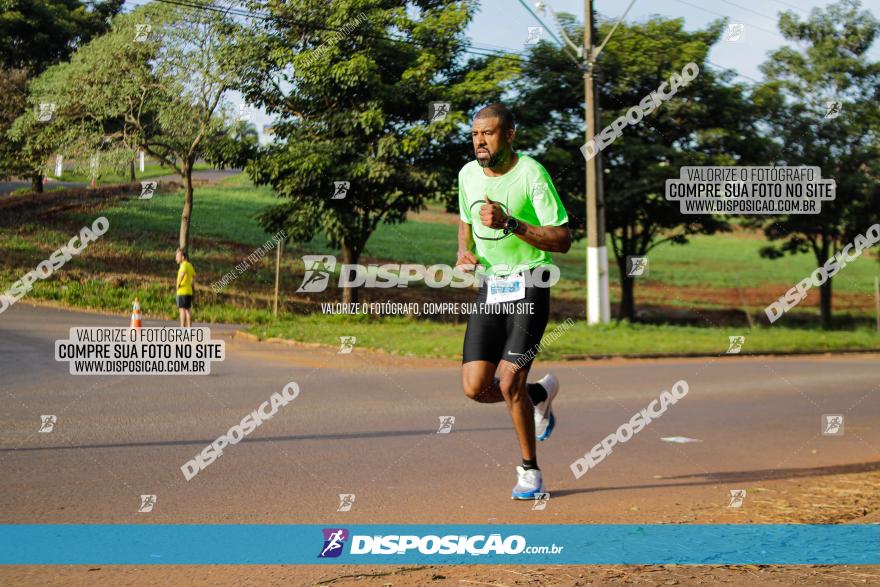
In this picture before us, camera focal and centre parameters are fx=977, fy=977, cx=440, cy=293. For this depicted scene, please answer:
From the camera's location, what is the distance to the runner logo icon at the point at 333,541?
445 centimetres

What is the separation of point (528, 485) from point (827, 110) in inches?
1124

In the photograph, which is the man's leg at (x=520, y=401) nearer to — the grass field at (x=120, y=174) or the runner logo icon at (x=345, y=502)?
the runner logo icon at (x=345, y=502)

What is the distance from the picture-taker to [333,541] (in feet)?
15.1

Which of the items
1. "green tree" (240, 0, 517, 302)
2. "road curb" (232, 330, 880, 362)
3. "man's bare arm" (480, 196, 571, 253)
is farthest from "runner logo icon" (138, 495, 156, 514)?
"green tree" (240, 0, 517, 302)

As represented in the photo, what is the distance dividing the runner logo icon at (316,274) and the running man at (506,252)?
2252 centimetres

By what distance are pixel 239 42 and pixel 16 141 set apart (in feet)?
26.1

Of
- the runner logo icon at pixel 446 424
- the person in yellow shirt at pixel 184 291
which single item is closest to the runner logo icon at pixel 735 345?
the person in yellow shirt at pixel 184 291

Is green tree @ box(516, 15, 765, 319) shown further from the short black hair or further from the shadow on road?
the short black hair

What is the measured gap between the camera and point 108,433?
26.4 ft

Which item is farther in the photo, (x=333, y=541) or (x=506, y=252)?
(x=506, y=252)

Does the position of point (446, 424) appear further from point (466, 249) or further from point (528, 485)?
point (466, 249)

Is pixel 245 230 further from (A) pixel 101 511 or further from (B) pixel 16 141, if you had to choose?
(A) pixel 101 511

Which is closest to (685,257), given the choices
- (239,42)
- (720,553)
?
(239,42)

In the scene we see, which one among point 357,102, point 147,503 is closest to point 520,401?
point 147,503
